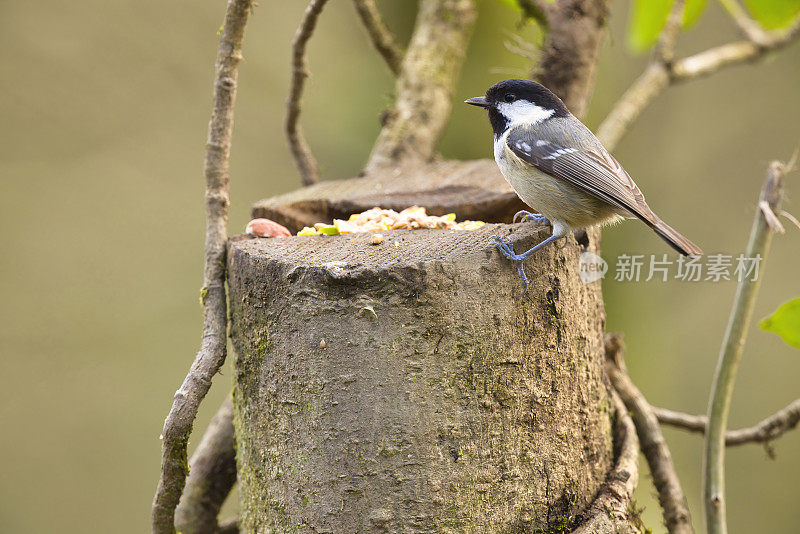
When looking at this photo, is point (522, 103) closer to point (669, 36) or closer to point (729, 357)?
point (729, 357)

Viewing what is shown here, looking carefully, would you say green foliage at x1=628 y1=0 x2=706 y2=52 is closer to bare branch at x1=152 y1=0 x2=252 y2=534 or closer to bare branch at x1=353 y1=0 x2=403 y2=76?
bare branch at x1=353 y1=0 x2=403 y2=76

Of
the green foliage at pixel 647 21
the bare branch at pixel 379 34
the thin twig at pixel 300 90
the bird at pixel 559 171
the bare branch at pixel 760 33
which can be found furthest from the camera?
the bare branch at pixel 760 33

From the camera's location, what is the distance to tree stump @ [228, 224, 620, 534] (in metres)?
1.11

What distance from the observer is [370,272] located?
110 centimetres

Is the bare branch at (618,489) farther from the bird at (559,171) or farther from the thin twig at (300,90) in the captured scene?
the thin twig at (300,90)

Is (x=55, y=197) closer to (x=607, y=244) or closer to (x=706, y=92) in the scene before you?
(x=607, y=244)

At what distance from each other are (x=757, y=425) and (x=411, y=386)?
1.18 m

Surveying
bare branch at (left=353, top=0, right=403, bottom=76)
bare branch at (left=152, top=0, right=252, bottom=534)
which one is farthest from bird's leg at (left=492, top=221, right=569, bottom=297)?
bare branch at (left=353, top=0, right=403, bottom=76)

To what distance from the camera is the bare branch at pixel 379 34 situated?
92.1 inches

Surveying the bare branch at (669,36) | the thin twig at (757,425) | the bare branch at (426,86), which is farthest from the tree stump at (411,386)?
the bare branch at (669,36)

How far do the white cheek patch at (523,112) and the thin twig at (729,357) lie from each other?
537 mm

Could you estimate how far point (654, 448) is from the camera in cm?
169

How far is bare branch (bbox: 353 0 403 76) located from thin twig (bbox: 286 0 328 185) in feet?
1.17

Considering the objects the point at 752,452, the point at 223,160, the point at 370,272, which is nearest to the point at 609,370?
the point at 370,272
